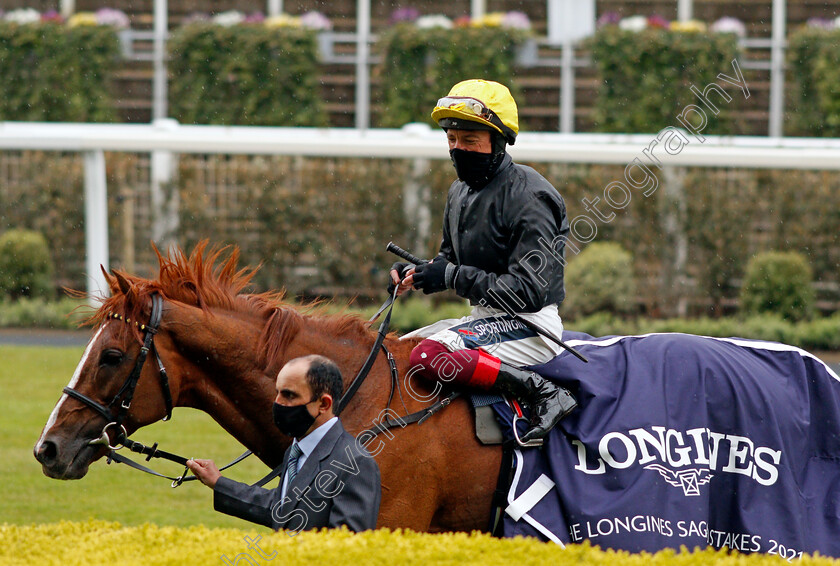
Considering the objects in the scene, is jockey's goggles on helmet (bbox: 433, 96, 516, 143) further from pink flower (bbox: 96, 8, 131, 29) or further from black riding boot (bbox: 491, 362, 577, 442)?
pink flower (bbox: 96, 8, 131, 29)

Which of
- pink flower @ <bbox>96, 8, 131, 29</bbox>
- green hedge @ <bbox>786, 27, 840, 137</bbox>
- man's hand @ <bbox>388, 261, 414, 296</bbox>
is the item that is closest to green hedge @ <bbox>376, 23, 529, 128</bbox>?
green hedge @ <bbox>786, 27, 840, 137</bbox>

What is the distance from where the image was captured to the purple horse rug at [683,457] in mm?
3484

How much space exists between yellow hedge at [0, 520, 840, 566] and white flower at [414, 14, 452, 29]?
12.2 meters

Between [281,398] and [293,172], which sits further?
[293,172]

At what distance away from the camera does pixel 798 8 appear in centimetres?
1466

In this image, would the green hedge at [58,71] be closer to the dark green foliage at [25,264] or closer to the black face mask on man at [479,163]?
the dark green foliage at [25,264]

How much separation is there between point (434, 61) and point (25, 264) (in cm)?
628

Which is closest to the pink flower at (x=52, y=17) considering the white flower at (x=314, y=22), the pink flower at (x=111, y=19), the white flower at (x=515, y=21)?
the pink flower at (x=111, y=19)

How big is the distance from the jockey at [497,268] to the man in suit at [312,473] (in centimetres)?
54

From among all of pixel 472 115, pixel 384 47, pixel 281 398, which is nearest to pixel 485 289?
pixel 472 115

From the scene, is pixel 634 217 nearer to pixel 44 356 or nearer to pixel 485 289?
pixel 44 356

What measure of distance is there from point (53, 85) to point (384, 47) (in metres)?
4.98

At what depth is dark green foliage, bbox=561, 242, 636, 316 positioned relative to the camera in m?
10.7

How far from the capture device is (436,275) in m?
3.65
